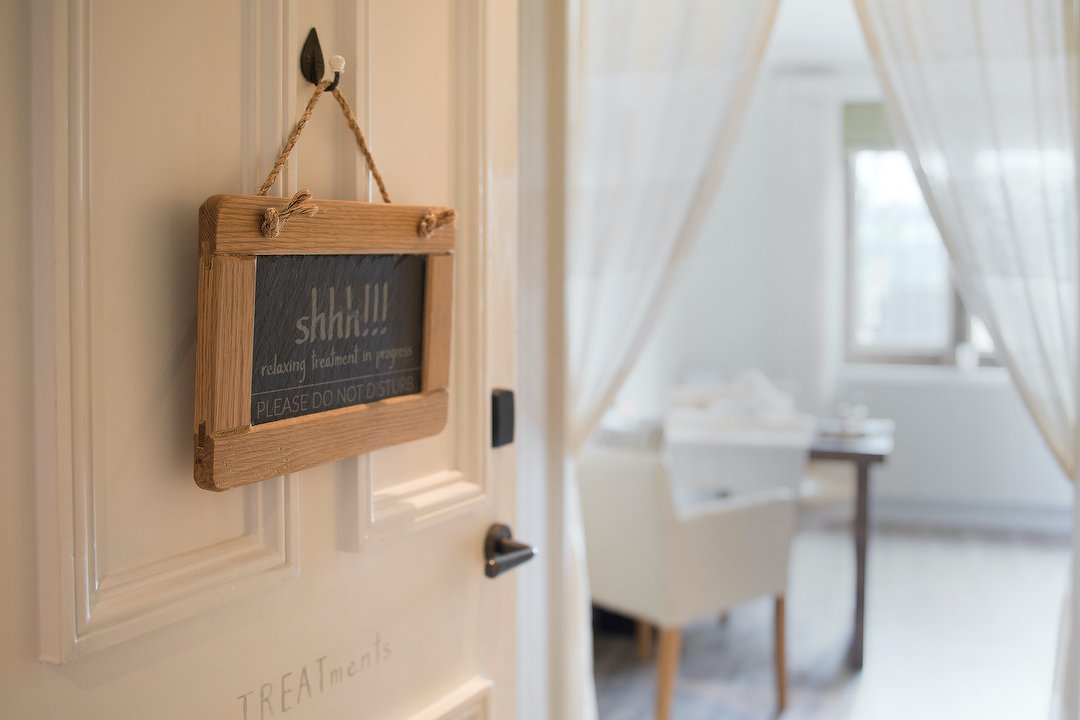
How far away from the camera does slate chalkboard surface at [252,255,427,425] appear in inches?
38.1

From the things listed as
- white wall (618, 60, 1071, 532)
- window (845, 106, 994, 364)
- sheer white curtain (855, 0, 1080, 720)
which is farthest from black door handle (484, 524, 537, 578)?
window (845, 106, 994, 364)

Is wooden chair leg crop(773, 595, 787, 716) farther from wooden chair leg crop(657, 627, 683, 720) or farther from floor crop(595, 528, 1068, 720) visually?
wooden chair leg crop(657, 627, 683, 720)

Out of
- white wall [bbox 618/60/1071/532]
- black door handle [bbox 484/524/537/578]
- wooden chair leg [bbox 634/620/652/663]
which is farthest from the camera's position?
white wall [bbox 618/60/1071/532]

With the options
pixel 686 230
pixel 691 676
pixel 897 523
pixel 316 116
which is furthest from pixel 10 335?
pixel 897 523

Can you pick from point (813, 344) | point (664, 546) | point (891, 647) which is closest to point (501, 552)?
point (664, 546)

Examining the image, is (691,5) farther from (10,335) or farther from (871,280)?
(871,280)

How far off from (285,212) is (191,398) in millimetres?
192

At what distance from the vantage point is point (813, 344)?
225 inches

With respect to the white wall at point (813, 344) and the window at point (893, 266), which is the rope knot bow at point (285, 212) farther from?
the window at point (893, 266)

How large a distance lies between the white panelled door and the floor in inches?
80.9

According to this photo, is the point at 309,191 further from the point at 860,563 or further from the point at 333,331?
the point at 860,563

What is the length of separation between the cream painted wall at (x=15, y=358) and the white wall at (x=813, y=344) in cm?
436

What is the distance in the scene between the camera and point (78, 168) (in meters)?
0.79

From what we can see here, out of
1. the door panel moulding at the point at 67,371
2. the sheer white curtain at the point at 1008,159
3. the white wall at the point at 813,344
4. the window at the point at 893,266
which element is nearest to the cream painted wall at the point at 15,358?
the door panel moulding at the point at 67,371
